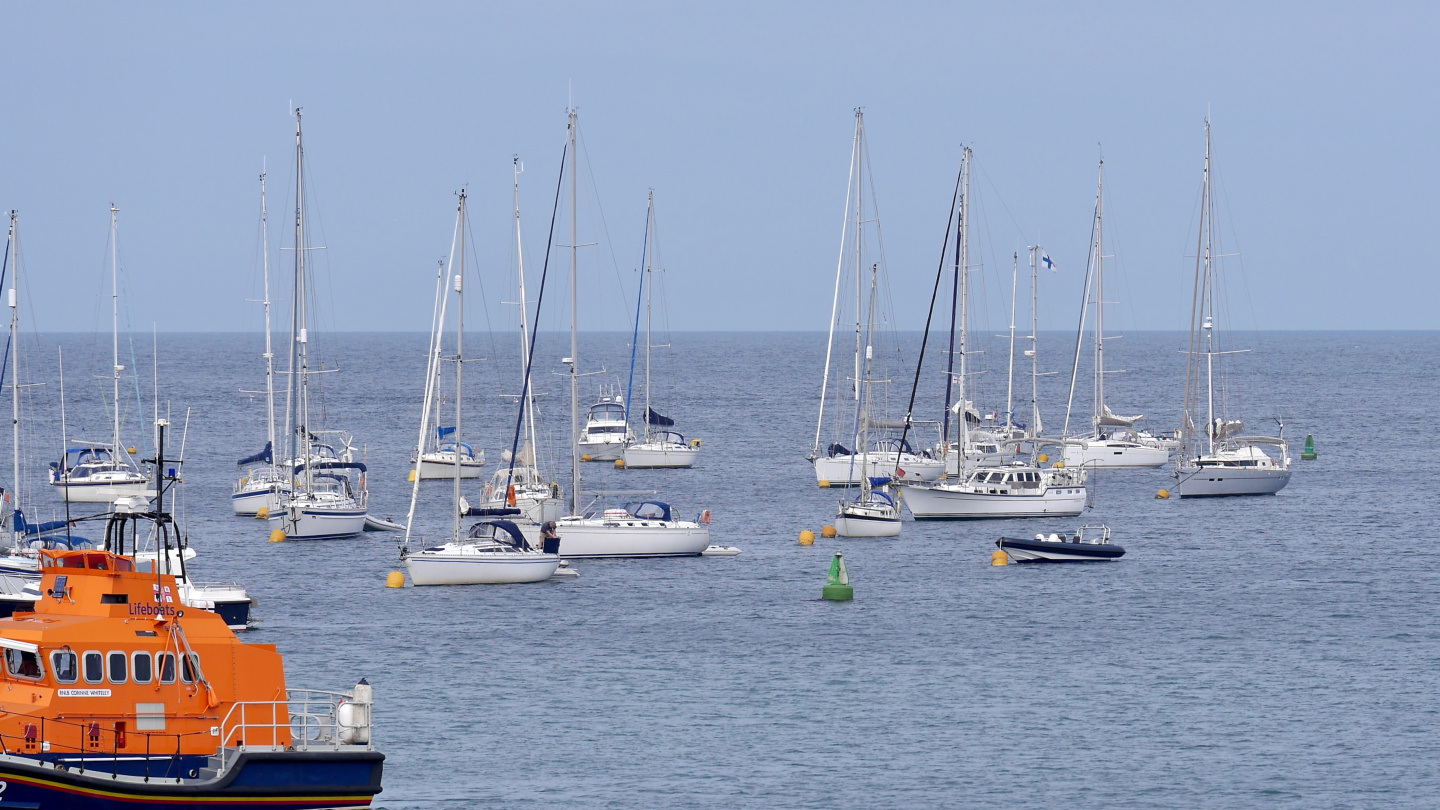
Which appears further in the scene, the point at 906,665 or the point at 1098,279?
the point at 1098,279

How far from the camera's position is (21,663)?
27.1m

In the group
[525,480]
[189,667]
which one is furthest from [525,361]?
[189,667]

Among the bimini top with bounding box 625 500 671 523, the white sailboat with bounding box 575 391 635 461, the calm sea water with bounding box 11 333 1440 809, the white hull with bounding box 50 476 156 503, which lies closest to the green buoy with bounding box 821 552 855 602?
the calm sea water with bounding box 11 333 1440 809

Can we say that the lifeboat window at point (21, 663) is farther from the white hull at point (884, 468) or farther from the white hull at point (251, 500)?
the white hull at point (884, 468)

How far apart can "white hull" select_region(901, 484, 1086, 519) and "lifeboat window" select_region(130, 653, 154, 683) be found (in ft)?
162

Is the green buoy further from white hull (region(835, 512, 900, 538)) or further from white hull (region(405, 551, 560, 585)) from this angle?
white hull (region(835, 512, 900, 538))

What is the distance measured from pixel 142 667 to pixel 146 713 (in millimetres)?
694

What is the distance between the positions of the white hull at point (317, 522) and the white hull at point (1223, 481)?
127 ft

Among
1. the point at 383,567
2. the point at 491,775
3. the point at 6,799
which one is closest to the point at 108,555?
the point at 6,799

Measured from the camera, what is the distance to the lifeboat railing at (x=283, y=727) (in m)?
26.6

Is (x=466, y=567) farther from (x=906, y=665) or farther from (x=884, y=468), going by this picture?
(x=884, y=468)

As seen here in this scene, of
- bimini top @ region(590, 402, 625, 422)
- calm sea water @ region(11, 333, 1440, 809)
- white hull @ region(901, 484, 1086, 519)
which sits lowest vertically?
calm sea water @ region(11, 333, 1440, 809)

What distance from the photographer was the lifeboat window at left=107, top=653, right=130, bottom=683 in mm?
27094

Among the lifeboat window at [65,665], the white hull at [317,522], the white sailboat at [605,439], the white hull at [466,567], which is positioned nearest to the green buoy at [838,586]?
the white hull at [466,567]
